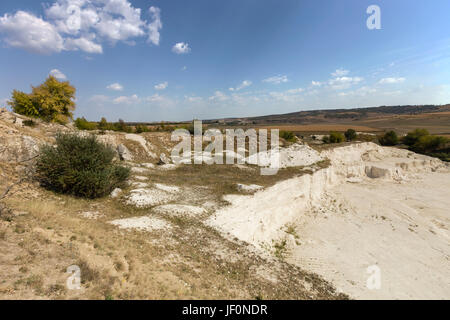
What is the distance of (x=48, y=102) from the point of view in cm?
1666

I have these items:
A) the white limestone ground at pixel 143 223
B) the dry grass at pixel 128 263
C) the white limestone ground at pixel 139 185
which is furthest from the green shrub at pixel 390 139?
the white limestone ground at pixel 143 223

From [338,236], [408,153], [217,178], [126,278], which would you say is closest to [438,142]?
[408,153]

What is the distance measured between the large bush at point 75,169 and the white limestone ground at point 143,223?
224 centimetres

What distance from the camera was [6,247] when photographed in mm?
3576

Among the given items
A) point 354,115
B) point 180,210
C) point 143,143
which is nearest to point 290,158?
point 180,210

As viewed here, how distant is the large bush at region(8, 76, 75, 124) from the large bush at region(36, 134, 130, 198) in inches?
489

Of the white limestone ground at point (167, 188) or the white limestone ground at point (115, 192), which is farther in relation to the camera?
the white limestone ground at point (167, 188)

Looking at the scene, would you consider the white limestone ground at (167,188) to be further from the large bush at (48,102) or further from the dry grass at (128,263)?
the large bush at (48,102)

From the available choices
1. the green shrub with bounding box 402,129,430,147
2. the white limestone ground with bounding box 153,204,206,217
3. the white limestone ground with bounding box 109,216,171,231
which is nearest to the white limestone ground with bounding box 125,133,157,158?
the white limestone ground with bounding box 153,204,206,217

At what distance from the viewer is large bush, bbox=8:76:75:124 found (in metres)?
16.1

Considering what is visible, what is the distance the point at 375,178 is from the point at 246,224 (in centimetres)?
2073

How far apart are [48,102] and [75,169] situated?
14.1 meters

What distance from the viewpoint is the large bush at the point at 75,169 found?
7.11 metres

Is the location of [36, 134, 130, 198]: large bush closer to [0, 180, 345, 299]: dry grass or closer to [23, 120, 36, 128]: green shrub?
[0, 180, 345, 299]: dry grass
